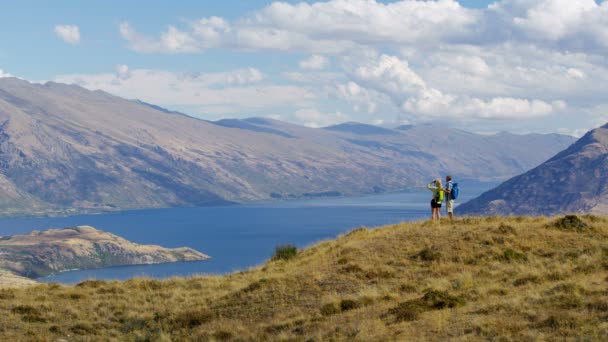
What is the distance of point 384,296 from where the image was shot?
28094 mm

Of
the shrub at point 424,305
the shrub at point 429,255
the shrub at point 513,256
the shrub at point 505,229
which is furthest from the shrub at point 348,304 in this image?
the shrub at point 505,229

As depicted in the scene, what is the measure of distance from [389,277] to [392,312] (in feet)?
25.2

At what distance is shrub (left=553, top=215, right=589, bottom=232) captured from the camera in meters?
37.4

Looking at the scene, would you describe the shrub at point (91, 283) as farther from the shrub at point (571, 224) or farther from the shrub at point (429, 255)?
the shrub at point (571, 224)

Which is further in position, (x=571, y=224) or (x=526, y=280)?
(x=571, y=224)

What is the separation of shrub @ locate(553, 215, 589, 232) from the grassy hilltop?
0.33 ft

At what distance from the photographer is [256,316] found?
27.4 m

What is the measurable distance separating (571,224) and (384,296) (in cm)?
1564

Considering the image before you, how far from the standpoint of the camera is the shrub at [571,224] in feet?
123

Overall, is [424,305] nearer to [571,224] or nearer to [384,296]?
[384,296]

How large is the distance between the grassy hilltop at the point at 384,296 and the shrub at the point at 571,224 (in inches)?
4.0

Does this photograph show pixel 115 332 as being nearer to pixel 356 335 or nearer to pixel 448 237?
pixel 356 335

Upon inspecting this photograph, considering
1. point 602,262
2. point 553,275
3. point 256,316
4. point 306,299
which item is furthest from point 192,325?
point 602,262

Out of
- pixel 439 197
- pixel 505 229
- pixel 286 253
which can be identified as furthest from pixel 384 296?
pixel 286 253
